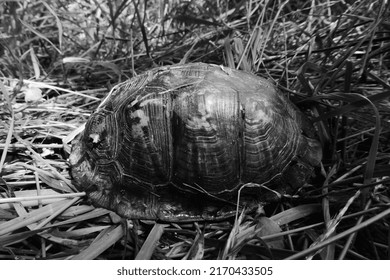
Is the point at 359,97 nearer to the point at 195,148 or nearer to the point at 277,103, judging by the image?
the point at 277,103

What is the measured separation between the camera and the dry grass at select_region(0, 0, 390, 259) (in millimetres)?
1048

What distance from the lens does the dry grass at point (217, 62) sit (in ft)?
3.44

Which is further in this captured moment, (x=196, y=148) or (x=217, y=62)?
(x=217, y=62)

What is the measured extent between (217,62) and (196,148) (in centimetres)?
77

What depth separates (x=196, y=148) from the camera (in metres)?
1.14

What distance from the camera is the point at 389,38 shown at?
139cm

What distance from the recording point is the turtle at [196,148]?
44.8 inches

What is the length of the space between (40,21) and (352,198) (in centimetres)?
198

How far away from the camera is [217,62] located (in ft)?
5.80

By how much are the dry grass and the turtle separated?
68 mm

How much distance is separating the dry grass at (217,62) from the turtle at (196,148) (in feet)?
0.22

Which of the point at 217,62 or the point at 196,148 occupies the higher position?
the point at 217,62

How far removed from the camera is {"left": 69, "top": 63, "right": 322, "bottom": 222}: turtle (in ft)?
3.73
